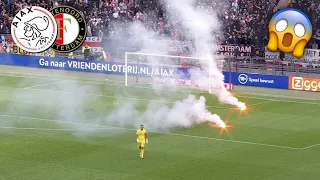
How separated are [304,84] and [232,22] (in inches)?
410

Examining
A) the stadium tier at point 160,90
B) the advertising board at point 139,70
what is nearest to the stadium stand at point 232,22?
the stadium tier at point 160,90

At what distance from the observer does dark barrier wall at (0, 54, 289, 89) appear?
176ft

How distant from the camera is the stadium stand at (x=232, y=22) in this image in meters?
57.3

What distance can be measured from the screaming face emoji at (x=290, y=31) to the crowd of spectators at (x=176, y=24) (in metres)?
0.79

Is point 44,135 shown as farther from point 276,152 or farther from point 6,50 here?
point 6,50

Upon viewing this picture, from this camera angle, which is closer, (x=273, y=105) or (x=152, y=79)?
(x=273, y=105)

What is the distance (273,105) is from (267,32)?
12.0m

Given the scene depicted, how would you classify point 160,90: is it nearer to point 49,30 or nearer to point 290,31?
point 290,31

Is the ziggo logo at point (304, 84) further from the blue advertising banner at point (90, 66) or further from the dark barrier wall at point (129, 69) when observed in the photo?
the blue advertising banner at point (90, 66)

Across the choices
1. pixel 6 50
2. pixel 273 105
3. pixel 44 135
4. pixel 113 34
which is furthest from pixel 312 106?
pixel 6 50

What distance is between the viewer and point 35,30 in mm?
57188

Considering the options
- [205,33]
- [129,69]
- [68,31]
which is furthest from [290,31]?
[68,31]

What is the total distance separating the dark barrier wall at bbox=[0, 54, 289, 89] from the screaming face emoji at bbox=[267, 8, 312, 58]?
513 cm

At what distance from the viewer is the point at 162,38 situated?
2421 inches
